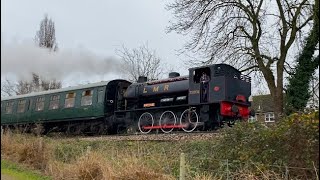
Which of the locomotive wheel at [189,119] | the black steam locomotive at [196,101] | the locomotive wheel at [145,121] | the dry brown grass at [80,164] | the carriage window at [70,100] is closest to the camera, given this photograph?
the dry brown grass at [80,164]

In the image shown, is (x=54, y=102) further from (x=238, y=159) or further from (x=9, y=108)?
(x=238, y=159)

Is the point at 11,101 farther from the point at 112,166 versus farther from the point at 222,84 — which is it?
the point at 112,166

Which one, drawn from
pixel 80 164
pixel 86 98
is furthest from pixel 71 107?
pixel 80 164

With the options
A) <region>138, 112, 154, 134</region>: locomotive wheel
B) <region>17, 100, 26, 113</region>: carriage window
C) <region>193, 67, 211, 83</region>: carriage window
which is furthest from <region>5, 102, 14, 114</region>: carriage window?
<region>193, 67, 211, 83</region>: carriage window

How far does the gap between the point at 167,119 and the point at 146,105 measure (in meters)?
1.49

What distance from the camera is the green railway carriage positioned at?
1881 cm

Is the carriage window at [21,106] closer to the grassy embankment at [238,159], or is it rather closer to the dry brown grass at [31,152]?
the dry brown grass at [31,152]

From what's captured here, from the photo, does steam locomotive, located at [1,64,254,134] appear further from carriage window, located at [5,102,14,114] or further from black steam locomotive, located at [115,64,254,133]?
carriage window, located at [5,102,14,114]

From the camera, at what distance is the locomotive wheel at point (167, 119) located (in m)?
16.0

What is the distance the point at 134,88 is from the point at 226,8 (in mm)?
7073

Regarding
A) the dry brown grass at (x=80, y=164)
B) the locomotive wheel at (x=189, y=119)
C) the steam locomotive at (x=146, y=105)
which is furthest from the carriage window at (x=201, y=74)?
the dry brown grass at (x=80, y=164)

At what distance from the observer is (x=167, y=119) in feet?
53.3

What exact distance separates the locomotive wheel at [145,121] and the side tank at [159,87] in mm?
918

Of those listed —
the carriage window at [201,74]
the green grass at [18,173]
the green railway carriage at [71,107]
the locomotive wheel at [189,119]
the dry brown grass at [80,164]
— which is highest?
the carriage window at [201,74]
